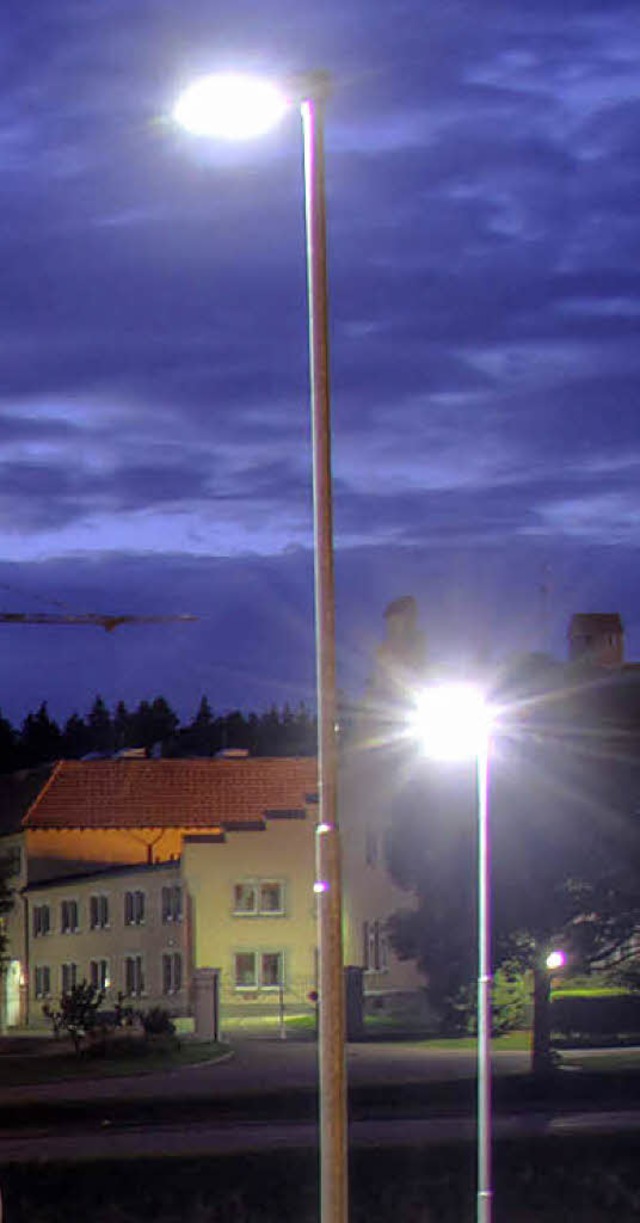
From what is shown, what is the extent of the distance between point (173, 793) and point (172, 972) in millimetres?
13193

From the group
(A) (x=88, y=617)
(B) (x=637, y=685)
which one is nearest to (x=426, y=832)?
(B) (x=637, y=685)

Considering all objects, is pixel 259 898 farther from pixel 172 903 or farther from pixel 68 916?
pixel 68 916

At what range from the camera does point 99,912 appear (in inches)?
3494

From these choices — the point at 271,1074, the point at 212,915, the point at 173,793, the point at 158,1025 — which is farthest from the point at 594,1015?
the point at 173,793

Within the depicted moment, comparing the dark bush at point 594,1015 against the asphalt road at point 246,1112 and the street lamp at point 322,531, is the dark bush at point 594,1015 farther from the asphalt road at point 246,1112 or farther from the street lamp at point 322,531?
the street lamp at point 322,531

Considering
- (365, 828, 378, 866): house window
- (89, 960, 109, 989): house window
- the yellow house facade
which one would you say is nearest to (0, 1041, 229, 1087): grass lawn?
the yellow house facade

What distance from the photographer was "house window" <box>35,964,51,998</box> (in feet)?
298

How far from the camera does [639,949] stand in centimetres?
6912

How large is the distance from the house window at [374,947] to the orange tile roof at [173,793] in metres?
11.6

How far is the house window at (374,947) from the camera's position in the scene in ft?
273

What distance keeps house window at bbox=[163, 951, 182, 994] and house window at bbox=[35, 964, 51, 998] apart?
6.96 metres

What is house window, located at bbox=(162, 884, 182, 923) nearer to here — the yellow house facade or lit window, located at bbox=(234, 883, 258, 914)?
the yellow house facade

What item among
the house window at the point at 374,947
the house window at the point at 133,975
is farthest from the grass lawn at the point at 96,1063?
the house window at the point at 133,975

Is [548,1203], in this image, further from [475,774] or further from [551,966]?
[475,774]
